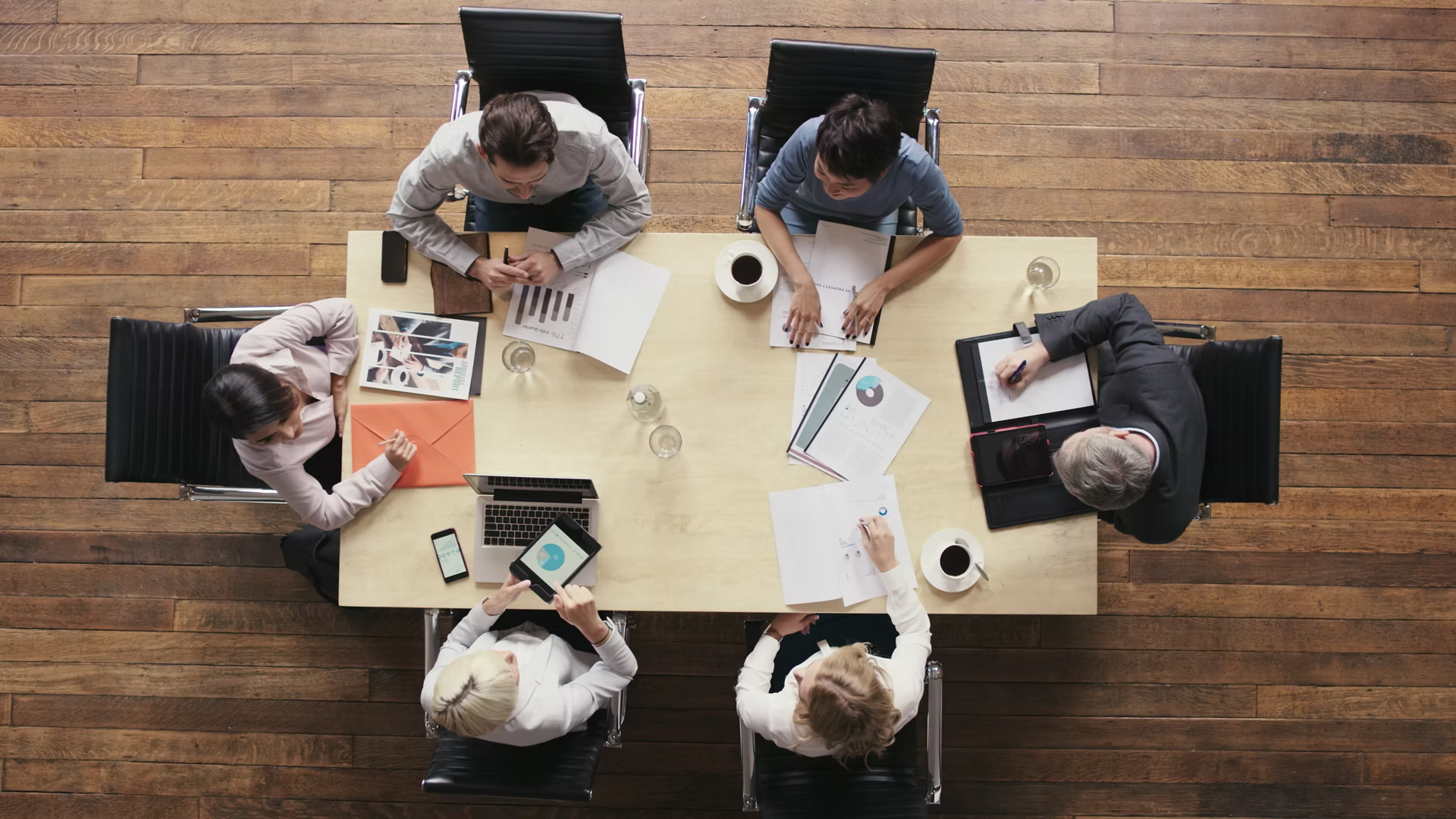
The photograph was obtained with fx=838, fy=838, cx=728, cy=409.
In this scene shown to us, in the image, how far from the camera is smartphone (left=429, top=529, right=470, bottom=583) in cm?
200

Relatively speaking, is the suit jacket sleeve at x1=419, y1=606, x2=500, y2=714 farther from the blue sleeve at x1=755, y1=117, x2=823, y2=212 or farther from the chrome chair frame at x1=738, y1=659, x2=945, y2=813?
the blue sleeve at x1=755, y1=117, x2=823, y2=212

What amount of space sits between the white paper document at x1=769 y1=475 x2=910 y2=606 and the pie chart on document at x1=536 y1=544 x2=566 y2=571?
513 millimetres

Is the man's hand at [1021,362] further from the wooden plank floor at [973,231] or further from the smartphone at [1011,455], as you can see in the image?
the wooden plank floor at [973,231]

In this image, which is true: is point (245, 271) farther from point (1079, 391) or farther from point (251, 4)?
point (1079, 391)

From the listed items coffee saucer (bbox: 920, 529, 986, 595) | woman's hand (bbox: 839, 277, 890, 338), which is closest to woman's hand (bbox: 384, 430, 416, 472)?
woman's hand (bbox: 839, 277, 890, 338)

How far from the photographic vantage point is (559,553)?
199cm

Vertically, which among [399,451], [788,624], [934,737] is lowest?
[934,737]

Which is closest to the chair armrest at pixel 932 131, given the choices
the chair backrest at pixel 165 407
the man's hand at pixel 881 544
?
the man's hand at pixel 881 544

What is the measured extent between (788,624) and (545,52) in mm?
1577

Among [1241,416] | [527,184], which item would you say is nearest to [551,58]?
[527,184]

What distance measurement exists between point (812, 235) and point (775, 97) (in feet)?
1.35

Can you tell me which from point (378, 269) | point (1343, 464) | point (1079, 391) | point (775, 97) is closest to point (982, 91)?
point (775, 97)

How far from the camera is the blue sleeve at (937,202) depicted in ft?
6.66

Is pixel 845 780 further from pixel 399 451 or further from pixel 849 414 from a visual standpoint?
pixel 399 451
